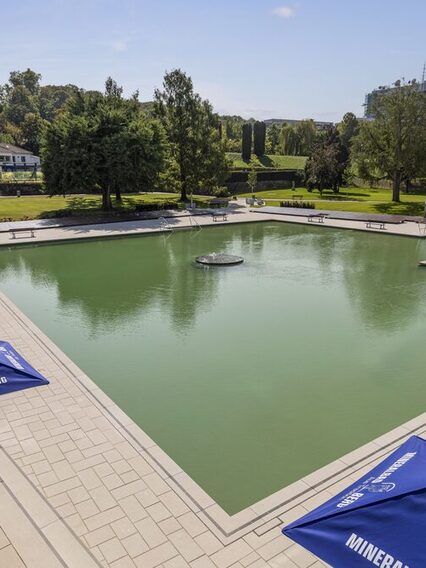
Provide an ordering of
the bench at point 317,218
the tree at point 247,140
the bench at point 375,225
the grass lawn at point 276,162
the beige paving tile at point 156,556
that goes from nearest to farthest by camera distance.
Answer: the beige paving tile at point 156,556 < the bench at point 375,225 < the bench at point 317,218 < the tree at point 247,140 < the grass lawn at point 276,162

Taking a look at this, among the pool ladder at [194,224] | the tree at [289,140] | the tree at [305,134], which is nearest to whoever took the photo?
the pool ladder at [194,224]

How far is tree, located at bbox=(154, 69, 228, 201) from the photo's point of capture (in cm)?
4062

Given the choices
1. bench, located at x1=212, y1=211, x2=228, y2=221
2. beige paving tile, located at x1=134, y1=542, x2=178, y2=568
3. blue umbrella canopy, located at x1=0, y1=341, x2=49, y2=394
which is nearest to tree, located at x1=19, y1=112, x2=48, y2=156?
bench, located at x1=212, y1=211, x2=228, y2=221

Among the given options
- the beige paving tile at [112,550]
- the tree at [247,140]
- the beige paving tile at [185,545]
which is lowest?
the beige paving tile at [112,550]

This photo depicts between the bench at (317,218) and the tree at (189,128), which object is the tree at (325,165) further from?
the bench at (317,218)

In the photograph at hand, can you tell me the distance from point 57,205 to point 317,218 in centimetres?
2242

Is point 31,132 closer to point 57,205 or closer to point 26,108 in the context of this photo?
point 26,108

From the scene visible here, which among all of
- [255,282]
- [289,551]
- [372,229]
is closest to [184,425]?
[289,551]

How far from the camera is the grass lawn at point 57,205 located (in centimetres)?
3419

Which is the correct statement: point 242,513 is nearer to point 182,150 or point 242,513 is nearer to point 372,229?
point 372,229

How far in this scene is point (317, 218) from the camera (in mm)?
34688

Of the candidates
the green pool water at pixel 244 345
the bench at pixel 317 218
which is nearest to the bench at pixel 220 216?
the bench at pixel 317 218

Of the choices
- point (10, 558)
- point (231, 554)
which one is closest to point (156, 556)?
point (231, 554)

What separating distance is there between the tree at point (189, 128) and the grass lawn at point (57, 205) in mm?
4034
